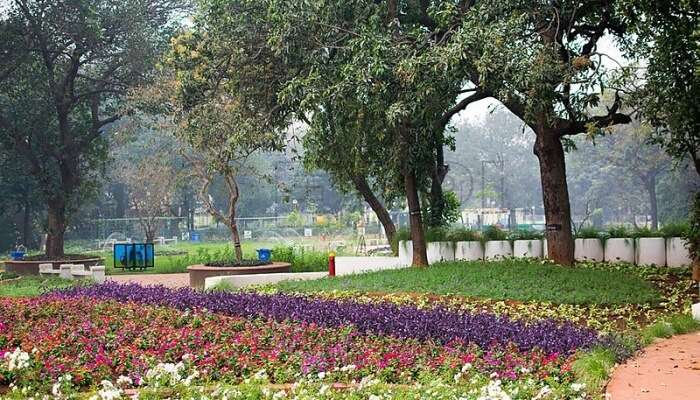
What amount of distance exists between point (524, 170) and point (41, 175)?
37.3 m

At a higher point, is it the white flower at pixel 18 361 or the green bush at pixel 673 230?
the green bush at pixel 673 230

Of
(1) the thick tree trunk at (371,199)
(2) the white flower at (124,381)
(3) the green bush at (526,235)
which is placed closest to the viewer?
(2) the white flower at (124,381)

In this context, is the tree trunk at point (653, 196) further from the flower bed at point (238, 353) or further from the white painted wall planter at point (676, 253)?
the flower bed at point (238, 353)

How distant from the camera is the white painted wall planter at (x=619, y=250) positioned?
15945mm

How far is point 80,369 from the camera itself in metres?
6.04

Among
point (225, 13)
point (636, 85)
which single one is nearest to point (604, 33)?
point (636, 85)

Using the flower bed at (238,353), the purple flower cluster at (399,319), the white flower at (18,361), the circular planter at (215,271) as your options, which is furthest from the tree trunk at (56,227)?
the white flower at (18,361)

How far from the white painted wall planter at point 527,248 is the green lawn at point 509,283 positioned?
220 centimetres

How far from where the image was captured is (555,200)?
14125 millimetres

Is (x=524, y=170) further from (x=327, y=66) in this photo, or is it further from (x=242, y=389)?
(x=242, y=389)

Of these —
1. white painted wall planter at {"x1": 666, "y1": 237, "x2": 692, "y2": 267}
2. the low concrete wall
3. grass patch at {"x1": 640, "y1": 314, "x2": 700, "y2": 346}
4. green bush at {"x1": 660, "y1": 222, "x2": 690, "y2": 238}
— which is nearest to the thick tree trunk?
the low concrete wall

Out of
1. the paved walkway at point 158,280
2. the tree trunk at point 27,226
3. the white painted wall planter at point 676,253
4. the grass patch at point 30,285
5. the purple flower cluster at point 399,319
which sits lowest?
the paved walkway at point 158,280

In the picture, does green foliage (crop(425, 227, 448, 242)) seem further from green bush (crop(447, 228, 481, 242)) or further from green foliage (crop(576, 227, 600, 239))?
green foliage (crop(576, 227, 600, 239))

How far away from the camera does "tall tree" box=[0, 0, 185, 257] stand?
22.5 metres
